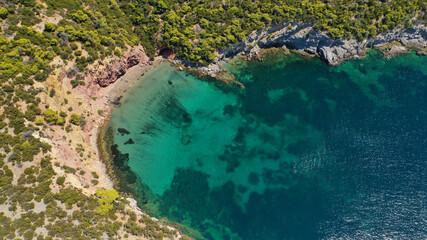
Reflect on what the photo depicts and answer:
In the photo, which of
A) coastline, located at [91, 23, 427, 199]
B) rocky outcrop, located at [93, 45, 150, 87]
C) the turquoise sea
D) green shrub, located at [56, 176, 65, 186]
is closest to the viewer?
green shrub, located at [56, 176, 65, 186]

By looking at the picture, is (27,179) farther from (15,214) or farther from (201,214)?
(201,214)

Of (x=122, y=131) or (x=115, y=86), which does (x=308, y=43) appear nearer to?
(x=115, y=86)

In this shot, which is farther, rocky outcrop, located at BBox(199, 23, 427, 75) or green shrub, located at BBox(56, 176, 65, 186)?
rocky outcrop, located at BBox(199, 23, 427, 75)

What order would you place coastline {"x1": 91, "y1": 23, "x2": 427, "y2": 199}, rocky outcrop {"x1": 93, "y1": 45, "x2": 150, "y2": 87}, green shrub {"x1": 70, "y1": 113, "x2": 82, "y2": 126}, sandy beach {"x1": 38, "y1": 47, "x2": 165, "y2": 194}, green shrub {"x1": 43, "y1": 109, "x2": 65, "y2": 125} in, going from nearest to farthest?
sandy beach {"x1": 38, "y1": 47, "x2": 165, "y2": 194} → green shrub {"x1": 43, "y1": 109, "x2": 65, "y2": 125} → green shrub {"x1": 70, "y1": 113, "x2": 82, "y2": 126} → rocky outcrop {"x1": 93, "y1": 45, "x2": 150, "y2": 87} → coastline {"x1": 91, "y1": 23, "x2": 427, "y2": 199}

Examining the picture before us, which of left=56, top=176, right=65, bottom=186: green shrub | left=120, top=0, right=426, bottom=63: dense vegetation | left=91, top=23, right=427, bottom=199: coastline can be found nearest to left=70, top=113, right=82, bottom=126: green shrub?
left=91, top=23, right=427, bottom=199: coastline

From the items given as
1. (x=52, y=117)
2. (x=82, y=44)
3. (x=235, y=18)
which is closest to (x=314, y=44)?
(x=235, y=18)

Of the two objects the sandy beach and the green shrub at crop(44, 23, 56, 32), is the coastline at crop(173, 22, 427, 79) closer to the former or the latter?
the sandy beach

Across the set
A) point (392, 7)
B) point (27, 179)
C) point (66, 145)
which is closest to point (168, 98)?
point (66, 145)

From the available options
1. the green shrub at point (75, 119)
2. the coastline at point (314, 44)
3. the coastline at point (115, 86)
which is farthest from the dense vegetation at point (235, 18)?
the green shrub at point (75, 119)
